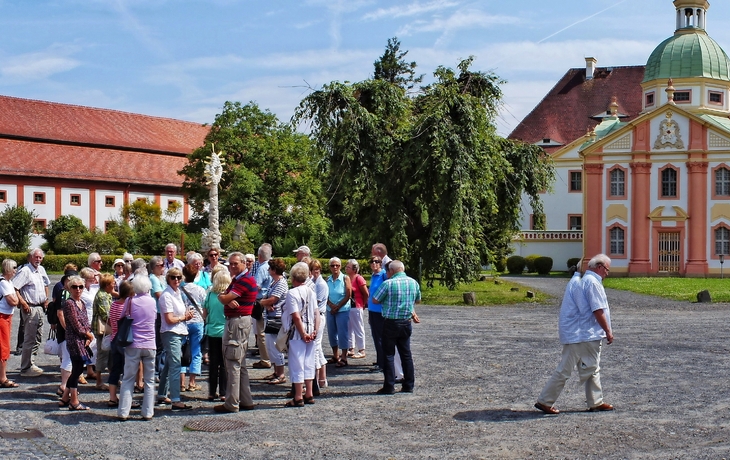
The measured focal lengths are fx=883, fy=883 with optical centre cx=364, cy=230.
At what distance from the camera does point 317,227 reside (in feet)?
171

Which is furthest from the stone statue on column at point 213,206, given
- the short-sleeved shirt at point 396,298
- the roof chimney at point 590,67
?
the roof chimney at point 590,67

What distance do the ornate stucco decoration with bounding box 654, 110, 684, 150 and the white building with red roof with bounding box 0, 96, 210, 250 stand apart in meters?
37.2

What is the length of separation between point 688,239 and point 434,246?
27611 millimetres

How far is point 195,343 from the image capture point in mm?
10875

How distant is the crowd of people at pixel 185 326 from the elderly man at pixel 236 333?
0.04 feet

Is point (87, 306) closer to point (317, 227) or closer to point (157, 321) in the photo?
point (157, 321)

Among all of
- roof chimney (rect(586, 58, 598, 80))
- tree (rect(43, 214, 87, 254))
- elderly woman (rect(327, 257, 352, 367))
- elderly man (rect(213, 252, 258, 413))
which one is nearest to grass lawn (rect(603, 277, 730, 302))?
elderly woman (rect(327, 257, 352, 367))

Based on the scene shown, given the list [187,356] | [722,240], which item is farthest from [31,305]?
[722,240]

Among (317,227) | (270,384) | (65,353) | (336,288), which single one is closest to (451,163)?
(336,288)

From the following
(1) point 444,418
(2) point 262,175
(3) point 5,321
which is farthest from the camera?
(2) point 262,175

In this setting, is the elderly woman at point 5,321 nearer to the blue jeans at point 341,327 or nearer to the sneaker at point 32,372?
the sneaker at point 32,372

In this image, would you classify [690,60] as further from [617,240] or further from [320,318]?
[320,318]

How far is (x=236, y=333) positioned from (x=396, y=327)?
2.16 metres

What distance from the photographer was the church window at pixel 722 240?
4925 centimetres
